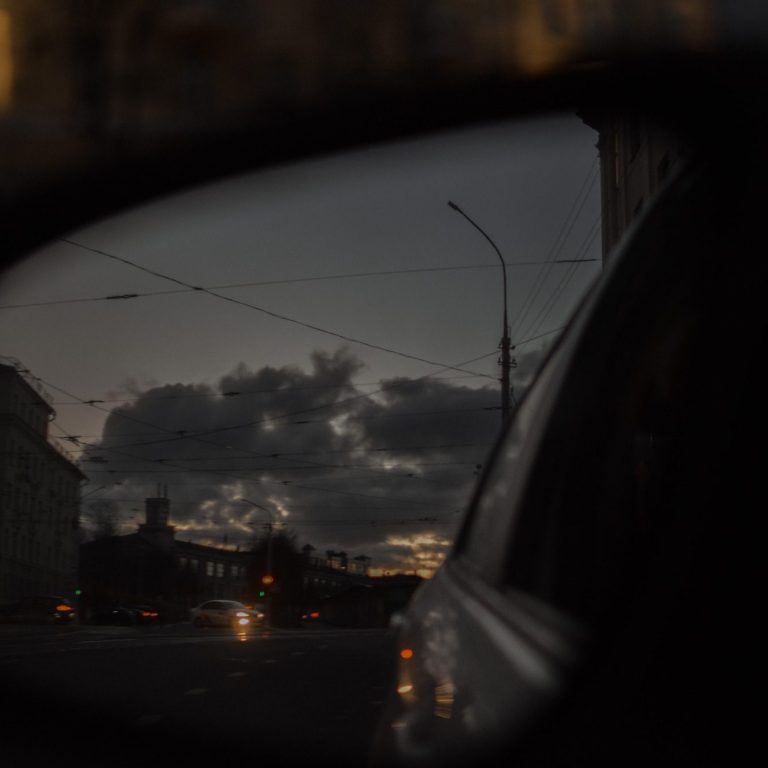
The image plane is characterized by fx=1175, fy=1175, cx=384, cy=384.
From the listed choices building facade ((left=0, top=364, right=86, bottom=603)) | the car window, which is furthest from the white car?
the car window

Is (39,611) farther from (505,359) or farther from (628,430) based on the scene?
(628,430)

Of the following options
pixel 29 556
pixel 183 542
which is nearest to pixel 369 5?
pixel 29 556

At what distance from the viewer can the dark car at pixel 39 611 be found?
2777 centimetres

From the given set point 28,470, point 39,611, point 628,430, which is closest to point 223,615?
point 39,611

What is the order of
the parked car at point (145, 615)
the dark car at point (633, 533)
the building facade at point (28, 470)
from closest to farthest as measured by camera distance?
the dark car at point (633, 533)
the building facade at point (28, 470)
the parked car at point (145, 615)

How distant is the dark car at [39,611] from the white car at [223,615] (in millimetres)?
3477

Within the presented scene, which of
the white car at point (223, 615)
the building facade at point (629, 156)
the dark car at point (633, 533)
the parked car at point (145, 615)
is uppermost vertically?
the building facade at point (629, 156)

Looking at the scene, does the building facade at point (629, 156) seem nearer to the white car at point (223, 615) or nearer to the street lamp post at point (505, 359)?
the street lamp post at point (505, 359)

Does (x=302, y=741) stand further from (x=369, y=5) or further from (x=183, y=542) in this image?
(x=183, y=542)

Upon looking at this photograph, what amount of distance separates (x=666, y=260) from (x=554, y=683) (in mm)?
561

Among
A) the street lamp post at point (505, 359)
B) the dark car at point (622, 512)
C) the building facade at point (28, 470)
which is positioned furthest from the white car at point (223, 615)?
the street lamp post at point (505, 359)

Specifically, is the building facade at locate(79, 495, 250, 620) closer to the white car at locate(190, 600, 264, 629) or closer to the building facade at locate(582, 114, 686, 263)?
the white car at locate(190, 600, 264, 629)

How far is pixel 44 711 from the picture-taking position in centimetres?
282

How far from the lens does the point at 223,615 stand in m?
30.5
